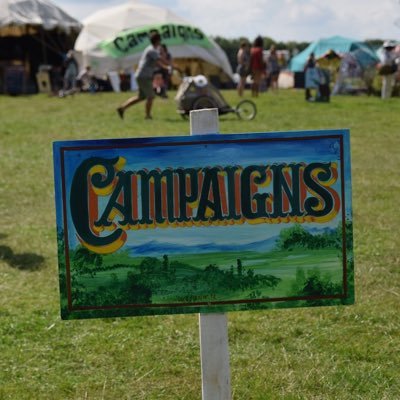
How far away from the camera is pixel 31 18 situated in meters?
35.8

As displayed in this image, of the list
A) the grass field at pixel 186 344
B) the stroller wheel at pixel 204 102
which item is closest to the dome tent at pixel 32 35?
the stroller wheel at pixel 204 102

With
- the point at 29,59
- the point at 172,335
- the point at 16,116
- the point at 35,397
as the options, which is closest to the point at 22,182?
the point at 172,335

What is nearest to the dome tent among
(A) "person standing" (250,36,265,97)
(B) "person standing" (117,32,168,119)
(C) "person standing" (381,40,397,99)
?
(A) "person standing" (250,36,265,97)

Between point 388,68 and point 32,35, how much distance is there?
66.6 feet

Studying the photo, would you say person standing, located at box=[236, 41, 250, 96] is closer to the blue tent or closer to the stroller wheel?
the stroller wheel

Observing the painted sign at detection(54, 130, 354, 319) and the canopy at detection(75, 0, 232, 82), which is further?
the canopy at detection(75, 0, 232, 82)

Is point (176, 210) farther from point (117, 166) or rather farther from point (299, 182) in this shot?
point (299, 182)

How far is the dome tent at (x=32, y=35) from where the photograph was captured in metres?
35.4

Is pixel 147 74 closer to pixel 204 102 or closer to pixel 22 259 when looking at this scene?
pixel 204 102

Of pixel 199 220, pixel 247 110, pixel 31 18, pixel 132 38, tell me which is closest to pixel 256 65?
pixel 247 110

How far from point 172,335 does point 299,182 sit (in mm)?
2063

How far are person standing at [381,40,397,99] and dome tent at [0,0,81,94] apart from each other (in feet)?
49.0

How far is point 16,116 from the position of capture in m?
19.8

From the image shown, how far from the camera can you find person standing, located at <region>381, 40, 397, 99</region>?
2208cm
